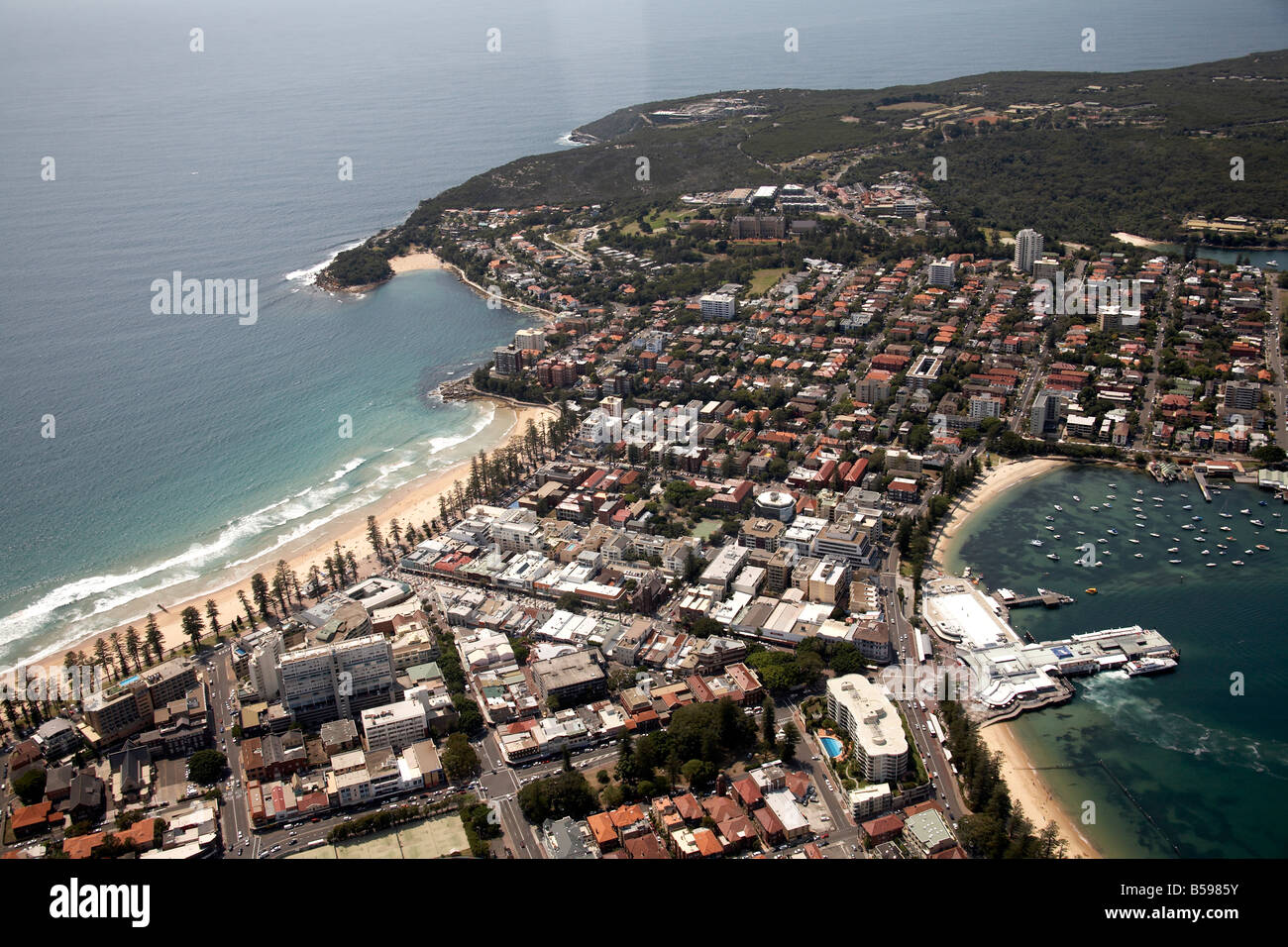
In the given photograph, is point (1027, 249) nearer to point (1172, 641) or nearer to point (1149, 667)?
point (1172, 641)

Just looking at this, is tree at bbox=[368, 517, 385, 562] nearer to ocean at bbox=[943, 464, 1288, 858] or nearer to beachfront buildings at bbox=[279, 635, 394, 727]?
beachfront buildings at bbox=[279, 635, 394, 727]

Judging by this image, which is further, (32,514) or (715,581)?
(32,514)

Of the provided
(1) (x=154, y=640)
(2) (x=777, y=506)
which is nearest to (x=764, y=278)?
(2) (x=777, y=506)

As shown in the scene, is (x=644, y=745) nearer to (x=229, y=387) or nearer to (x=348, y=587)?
(x=348, y=587)
